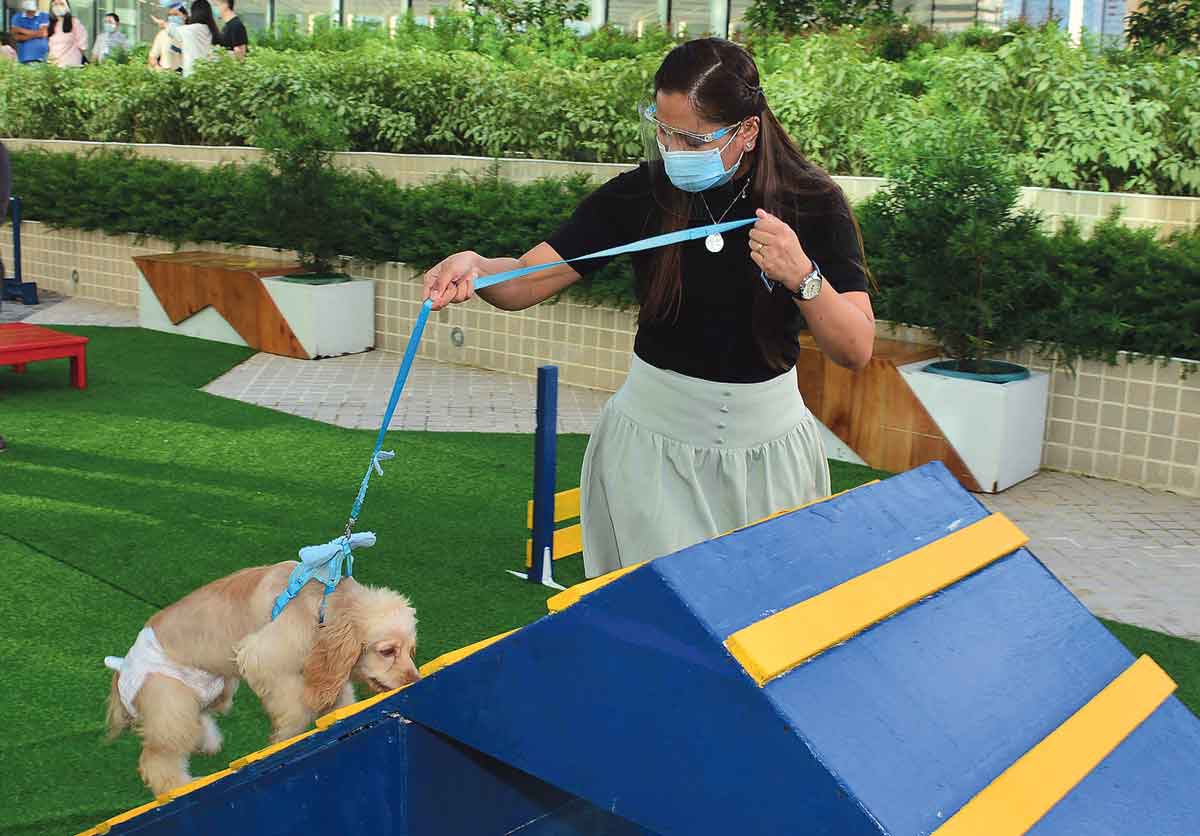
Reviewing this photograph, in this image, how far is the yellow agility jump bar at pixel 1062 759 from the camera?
72.2 inches

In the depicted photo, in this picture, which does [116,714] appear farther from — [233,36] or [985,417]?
[233,36]

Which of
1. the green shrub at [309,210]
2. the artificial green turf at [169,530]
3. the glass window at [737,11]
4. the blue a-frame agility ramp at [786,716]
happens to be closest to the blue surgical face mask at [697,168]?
the blue a-frame agility ramp at [786,716]

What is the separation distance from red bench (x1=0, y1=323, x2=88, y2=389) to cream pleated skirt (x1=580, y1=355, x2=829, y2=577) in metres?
7.11

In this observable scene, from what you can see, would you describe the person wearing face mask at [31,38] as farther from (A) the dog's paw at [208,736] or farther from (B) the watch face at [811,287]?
(B) the watch face at [811,287]

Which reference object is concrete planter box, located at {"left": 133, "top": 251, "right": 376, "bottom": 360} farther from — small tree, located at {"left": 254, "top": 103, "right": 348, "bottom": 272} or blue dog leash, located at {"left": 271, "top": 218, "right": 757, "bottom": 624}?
blue dog leash, located at {"left": 271, "top": 218, "right": 757, "bottom": 624}

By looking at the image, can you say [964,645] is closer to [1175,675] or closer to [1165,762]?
[1165,762]

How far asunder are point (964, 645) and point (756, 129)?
4.29ft

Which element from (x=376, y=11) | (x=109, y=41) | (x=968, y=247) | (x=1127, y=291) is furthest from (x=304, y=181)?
(x=109, y=41)

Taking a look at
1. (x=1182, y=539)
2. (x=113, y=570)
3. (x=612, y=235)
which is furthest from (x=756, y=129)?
(x=1182, y=539)

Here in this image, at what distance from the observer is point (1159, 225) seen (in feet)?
28.0

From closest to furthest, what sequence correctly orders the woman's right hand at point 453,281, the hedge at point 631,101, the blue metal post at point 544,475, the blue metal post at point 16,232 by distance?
the woman's right hand at point 453,281 < the blue metal post at point 544,475 < the hedge at point 631,101 < the blue metal post at point 16,232

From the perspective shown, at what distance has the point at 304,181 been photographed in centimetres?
1134

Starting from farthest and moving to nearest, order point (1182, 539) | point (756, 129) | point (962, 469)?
point (962, 469) < point (1182, 539) < point (756, 129)

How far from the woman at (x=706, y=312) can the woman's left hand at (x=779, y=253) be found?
98 millimetres
